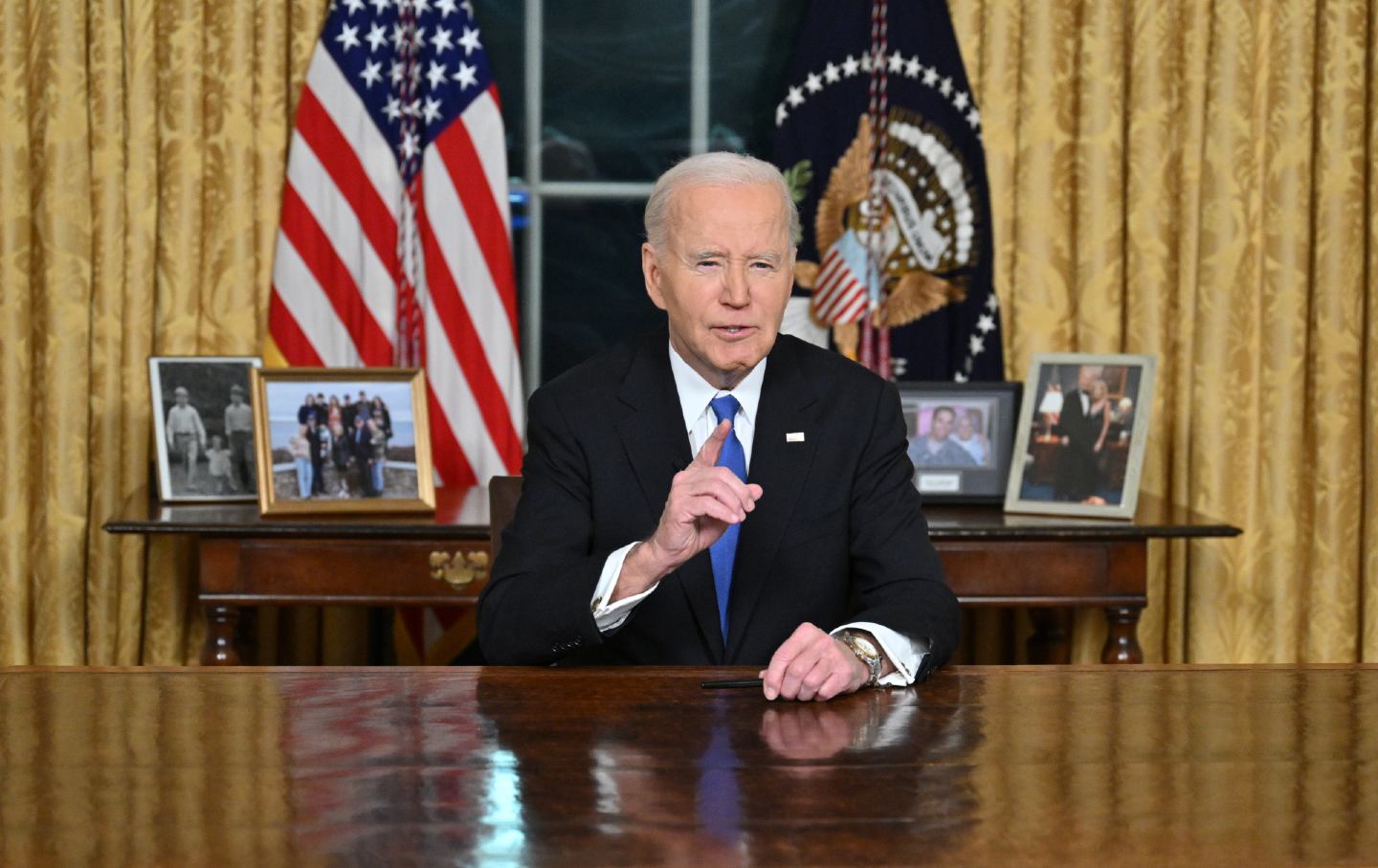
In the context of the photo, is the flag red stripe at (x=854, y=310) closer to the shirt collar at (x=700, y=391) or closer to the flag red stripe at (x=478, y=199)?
the flag red stripe at (x=478, y=199)

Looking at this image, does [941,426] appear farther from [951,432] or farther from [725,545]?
[725,545]

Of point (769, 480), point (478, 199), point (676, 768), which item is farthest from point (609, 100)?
point (676, 768)

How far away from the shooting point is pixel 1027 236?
3967 mm

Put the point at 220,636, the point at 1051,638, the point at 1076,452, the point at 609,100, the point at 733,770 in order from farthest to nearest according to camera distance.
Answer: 1. the point at 609,100
2. the point at 1051,638
3. the point at 1076,452
4. the point at 220,636
5. the point at 733,770

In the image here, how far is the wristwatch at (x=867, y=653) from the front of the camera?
2.00 metres

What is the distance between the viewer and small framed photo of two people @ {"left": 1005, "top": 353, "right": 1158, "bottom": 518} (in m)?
3.55

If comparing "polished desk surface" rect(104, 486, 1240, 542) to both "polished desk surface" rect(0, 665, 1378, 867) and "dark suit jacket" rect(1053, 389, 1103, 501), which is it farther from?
"polished desk surface" rect(0, 665, 1378, 867)

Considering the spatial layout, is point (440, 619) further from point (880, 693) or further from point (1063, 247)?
point (880, 693)

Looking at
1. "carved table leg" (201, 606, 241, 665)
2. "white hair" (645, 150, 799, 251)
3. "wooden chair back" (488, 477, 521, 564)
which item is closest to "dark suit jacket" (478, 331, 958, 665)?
"wooden chair back" (488, 477, 521, 564)

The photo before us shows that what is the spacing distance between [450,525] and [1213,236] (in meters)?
2.00

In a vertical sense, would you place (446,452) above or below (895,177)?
below

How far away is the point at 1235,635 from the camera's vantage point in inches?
160

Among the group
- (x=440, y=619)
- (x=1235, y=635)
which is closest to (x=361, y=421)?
(x=440, y=619)

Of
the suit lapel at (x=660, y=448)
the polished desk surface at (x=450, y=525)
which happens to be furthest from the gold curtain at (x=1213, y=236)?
the suit lapel at (x=660, y=448)
